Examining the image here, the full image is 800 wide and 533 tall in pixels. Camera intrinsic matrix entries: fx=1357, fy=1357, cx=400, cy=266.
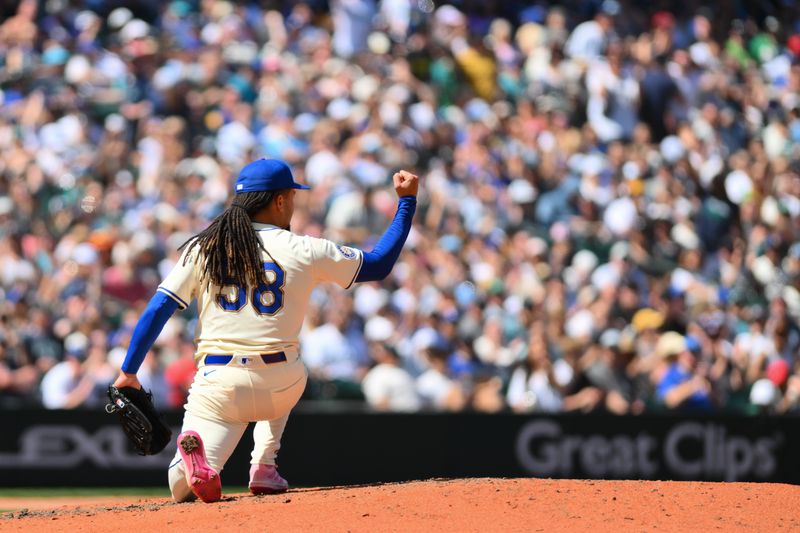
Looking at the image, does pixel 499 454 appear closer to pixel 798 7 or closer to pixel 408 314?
pixel 408 314

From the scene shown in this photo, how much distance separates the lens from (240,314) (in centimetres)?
634

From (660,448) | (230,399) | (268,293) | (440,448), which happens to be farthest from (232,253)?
(660,448)

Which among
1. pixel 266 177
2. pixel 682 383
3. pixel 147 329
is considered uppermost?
pixel 266 177

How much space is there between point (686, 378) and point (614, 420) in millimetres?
937

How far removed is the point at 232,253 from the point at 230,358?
0.49 meters

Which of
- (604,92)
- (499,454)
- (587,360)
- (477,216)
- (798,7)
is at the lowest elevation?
(499,454)

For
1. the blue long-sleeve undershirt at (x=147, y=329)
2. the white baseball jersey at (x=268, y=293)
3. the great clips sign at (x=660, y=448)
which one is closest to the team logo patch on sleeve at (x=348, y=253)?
the white baseball jersey at (x=268, y=293)

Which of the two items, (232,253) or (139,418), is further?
(139,418)

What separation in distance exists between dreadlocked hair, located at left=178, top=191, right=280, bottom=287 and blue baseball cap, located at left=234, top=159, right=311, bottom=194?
15 centimetres

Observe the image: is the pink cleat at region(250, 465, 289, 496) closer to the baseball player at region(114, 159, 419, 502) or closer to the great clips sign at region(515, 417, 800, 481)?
the baseball player at region(114, 159, 419, 502)

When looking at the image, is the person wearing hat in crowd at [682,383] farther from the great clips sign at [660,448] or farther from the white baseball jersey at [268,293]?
the white baseball jersey at [268,293]

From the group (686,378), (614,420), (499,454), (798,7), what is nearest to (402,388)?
(499,454)

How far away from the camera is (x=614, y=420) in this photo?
1206cm

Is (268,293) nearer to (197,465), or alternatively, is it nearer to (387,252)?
(387,252)
